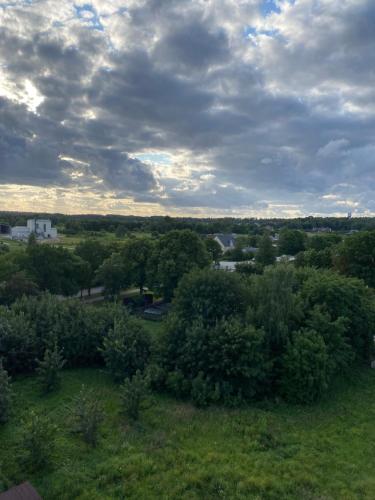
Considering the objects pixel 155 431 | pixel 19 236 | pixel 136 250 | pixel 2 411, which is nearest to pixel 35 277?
Result: pixel 136 250

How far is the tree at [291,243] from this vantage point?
7519cm

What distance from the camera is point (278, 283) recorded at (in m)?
20.8

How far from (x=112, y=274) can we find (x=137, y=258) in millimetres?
4056

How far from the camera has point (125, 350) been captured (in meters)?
19.5

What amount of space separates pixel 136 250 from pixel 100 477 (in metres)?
33.2

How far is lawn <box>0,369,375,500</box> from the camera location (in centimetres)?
1137

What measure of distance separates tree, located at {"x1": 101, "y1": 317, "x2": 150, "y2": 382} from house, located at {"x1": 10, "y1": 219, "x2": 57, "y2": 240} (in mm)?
82932

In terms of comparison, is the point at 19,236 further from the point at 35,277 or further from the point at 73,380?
the point at 73,380

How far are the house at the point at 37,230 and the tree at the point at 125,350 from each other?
82932 millimetres

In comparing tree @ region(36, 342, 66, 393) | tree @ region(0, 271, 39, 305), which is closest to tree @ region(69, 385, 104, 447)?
tree @ region(36, 342, 66, 393)

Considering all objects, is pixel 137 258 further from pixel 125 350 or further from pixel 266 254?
pixel 266 254

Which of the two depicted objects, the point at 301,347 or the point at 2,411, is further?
the point at 301,347

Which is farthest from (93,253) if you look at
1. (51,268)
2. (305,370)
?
(305,370)

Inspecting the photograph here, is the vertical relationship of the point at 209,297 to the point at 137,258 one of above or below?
above
